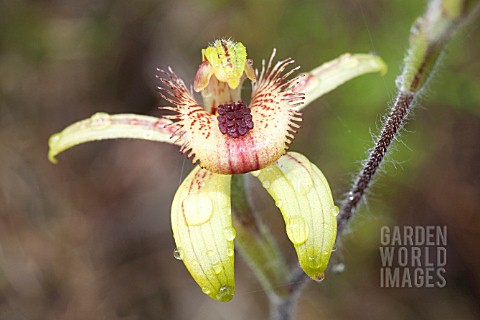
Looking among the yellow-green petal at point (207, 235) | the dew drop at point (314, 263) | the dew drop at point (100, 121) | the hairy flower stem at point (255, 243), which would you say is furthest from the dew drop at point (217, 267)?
the dew drop at point (100, 121)

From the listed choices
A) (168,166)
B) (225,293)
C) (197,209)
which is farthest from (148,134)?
(168,166)

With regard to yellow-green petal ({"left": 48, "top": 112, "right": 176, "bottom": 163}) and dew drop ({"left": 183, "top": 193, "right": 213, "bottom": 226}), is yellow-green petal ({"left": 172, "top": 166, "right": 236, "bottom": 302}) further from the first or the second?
yellow-green petal ({"left": 48, "top": 112, "right": 176, "bottom": 163})

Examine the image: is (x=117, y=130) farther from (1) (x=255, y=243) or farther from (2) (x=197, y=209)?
(1) (x=255, y=243)

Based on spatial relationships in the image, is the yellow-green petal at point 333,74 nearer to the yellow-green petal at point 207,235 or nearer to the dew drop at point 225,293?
the yellow-green petal at point 207,235

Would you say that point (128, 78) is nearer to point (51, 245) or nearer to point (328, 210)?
point (51, 245)

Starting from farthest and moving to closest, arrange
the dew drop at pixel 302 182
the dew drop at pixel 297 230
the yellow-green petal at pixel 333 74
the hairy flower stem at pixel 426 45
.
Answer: the yellow-green petal at pixel 333 74 → the hairy flower stem at pixel 426 45 → the dew drop at pixel 302 182 → the dew drop at pixel 297 230
